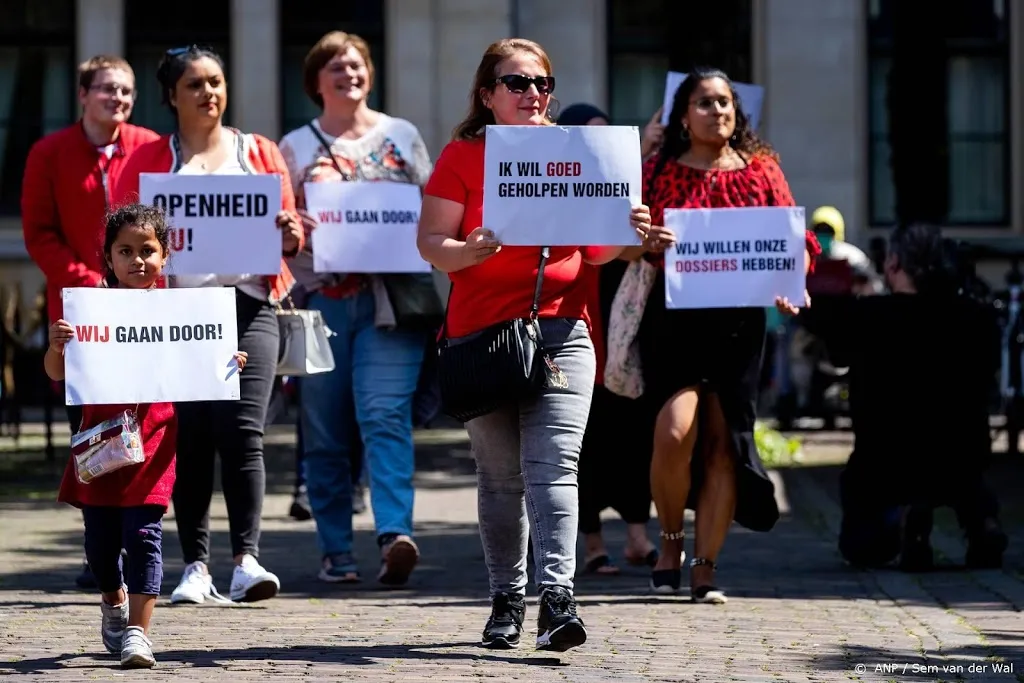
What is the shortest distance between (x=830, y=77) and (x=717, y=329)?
1423cm

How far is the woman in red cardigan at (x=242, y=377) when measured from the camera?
8.09m

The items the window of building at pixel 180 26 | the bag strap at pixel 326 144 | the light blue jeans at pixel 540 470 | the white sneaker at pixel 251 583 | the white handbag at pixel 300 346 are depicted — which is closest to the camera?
the light blue jeans at pixel 540 470

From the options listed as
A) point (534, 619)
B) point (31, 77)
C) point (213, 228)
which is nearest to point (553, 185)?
point (534, 619)

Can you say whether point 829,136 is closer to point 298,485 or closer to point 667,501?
point 298,485

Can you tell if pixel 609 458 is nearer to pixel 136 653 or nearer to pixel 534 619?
pixel 534 619

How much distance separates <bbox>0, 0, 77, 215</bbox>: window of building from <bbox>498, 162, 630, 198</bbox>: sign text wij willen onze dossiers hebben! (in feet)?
54.4

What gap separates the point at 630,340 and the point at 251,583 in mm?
1708

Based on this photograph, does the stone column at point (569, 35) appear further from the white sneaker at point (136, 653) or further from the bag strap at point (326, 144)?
the white sneaker at point (136, 653)

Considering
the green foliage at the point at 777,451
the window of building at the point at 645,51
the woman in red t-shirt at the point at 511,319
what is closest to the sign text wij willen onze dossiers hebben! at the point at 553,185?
the woman in red t-shirt at the point at 511,319

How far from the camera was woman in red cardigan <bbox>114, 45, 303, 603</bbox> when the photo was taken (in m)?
8.09


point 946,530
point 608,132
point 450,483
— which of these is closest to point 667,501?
point 608,132

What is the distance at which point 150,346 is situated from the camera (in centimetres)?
666

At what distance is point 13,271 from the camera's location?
21688 mm

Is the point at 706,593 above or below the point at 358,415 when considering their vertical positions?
below
